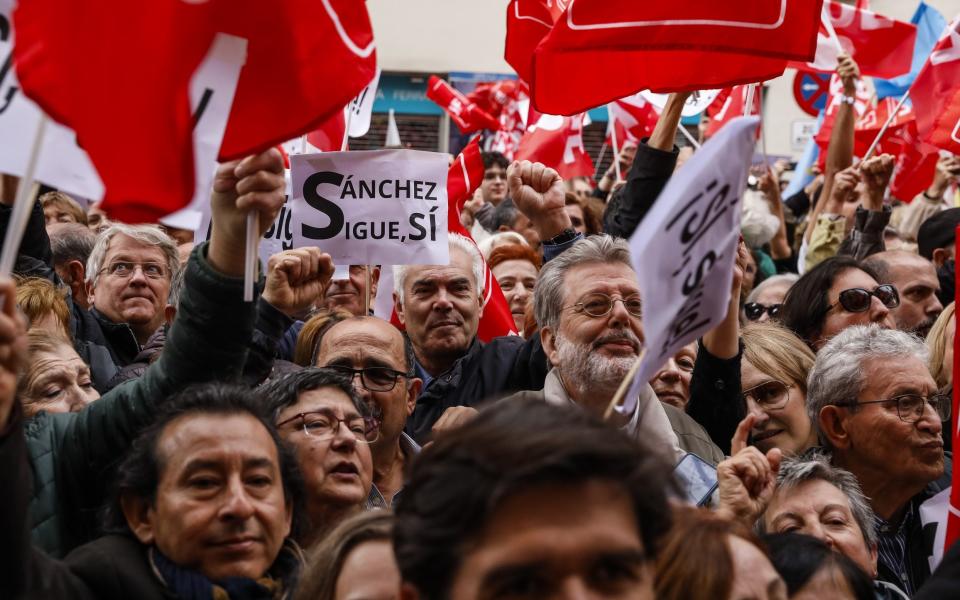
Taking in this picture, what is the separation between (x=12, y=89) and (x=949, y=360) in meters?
3.42

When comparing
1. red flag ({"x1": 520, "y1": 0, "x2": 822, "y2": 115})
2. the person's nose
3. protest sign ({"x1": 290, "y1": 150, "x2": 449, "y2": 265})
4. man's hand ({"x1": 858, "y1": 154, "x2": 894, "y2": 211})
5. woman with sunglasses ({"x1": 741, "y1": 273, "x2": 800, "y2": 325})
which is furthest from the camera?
man's hand ({"x1": 858, "y1": 154, "x2": 894, "y2": 211})

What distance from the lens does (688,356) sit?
17.3 ft

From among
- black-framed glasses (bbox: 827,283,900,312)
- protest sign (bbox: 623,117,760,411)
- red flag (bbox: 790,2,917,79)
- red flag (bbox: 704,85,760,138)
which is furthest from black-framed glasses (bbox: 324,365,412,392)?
red flag (bbox: 790,2,917,79)

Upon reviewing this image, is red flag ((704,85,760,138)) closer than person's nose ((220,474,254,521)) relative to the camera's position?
No

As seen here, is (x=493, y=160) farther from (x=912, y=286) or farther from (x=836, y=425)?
(x=836, y=425)

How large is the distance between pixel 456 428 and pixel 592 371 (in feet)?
7.20

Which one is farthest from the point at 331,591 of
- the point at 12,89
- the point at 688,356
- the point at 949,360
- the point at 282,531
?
the point at 949,360

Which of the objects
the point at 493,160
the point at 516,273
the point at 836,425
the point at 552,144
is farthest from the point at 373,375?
the point at 493,160

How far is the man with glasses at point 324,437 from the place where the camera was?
3895mm

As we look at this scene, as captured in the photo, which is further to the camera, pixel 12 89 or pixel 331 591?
pixel 12 89

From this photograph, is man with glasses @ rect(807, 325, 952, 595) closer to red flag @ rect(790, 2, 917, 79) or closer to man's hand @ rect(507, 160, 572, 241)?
man's hand @ rect(507, 160, 572, 241)

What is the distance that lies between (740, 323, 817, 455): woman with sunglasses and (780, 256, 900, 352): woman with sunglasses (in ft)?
2.62

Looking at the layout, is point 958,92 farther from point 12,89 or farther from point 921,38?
point 12,89

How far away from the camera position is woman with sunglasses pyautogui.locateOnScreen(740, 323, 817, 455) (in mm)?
4871
